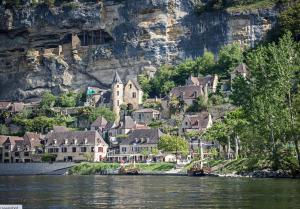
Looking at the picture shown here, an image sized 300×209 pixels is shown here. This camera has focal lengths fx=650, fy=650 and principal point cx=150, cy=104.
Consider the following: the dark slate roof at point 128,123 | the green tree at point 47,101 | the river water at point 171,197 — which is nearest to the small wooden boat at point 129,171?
the dark slate roof at point 128,123

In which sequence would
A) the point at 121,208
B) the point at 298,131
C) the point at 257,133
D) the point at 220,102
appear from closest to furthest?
the point at 121,208 → the point at 298,131 → the point at 257,133 → the point at 220,102

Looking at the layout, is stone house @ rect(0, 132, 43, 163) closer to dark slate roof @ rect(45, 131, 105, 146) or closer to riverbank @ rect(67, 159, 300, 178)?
dark slate roof @ rect(45, 131, 105, 146)

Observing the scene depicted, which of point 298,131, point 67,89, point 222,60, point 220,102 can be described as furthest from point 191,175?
point 67,89

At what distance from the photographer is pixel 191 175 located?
7400cm

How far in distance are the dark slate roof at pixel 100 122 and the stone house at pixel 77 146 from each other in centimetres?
697

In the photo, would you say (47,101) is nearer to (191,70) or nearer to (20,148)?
(20,148)

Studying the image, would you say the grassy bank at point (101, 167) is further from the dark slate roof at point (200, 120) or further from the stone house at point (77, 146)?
the dark slate roof at point (200, 120)

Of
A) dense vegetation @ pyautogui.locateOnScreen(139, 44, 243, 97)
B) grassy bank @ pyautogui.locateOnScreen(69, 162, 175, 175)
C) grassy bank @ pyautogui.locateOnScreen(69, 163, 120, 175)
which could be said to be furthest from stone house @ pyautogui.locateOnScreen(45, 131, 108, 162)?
dense vegetation @ pyautogui.locateOnScreen(139, 44, 243, 97)

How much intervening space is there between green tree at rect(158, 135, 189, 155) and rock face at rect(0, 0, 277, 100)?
108 ft

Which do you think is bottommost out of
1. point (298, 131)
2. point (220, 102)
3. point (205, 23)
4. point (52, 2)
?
point (298, 131)

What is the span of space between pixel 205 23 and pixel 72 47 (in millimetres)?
28606

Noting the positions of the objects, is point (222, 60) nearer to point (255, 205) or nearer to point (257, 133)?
point (257, 133)

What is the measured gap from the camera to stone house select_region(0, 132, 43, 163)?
10531 centimetres

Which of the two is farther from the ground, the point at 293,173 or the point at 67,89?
the point at 67,89
